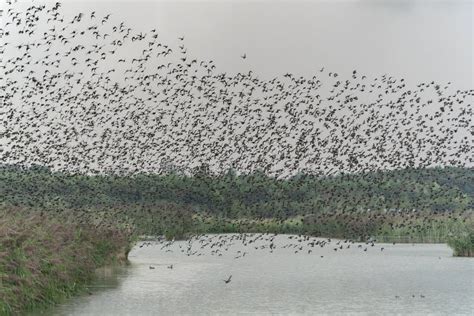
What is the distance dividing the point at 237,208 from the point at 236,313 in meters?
56.4

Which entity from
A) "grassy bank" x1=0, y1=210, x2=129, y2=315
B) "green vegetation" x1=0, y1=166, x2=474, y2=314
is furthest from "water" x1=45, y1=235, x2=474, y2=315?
"green vegetation" x1=0, y1=166, x2=474, y2=314

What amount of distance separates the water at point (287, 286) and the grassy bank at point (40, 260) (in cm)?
76

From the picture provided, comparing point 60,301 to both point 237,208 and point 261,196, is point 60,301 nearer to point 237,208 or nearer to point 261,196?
point 237,208

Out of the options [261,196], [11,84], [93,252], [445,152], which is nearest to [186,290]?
[93,252]

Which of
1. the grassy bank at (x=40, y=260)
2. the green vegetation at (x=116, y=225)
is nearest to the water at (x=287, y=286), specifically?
the grassy bank at (x=40, y=260)

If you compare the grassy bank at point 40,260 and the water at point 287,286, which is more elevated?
the grassy bank at point 40,260

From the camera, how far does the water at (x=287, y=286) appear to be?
2317 cm

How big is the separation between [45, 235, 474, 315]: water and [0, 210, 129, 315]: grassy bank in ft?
2.48

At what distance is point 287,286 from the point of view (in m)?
29.6

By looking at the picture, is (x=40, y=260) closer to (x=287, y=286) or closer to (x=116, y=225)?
(x=287, y=286)

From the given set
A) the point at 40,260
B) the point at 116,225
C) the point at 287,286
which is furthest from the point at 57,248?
the point at 116,225

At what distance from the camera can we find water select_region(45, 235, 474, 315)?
23.2m

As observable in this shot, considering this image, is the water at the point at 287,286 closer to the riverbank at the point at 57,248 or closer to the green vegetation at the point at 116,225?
the riverbank at the point at 57,248

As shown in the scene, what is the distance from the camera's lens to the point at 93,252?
3120 centimetres
